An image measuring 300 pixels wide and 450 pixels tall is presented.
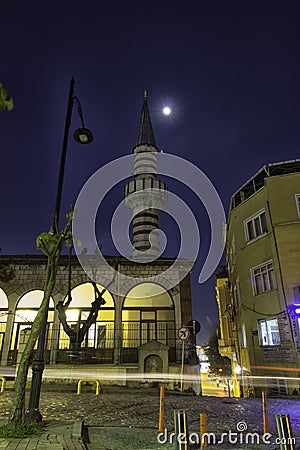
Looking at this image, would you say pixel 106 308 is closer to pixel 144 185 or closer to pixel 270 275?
pixel 270 275

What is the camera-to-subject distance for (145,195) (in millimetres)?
32375

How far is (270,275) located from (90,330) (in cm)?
1215

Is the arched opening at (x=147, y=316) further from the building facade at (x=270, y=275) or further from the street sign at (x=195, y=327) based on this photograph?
the building facade at (x=270, y=275)

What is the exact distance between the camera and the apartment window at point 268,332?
16.5 meters

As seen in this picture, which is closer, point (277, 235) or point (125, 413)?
point (125, 413)

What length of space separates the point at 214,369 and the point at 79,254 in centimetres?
4801

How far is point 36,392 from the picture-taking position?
23.2 ft

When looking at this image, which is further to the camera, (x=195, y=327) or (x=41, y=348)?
(x=195, y=327)

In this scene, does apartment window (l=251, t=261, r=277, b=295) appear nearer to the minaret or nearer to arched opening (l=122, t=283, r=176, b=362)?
arched opening (l=122, t=283, r=176, b=362)

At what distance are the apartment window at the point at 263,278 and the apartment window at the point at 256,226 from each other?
1.88m

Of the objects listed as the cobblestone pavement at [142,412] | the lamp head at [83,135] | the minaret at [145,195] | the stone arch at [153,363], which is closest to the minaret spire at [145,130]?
the minaret at [145,195]

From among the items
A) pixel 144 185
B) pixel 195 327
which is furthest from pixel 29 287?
pixel 144 185

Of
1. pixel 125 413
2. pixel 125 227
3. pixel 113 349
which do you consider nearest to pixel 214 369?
pixel 125 227

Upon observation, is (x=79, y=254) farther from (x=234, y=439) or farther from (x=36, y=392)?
(x=234, y=439)
